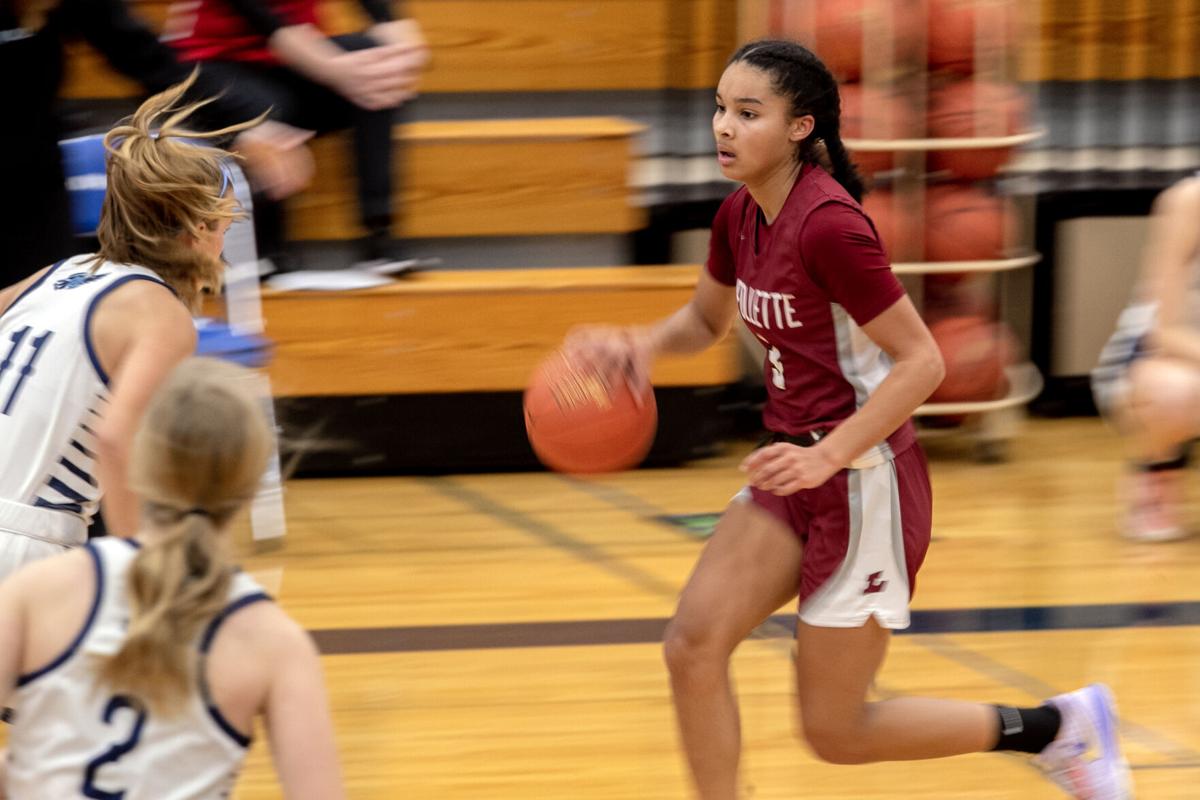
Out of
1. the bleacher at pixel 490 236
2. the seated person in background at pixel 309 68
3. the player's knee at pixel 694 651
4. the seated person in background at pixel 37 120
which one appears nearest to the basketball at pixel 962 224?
the bleacher at pixel 490 236

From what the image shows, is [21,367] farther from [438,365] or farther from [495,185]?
[495,185]

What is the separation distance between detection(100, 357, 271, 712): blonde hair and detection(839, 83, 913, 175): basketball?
3786 millimetres

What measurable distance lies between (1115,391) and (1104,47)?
2.24 m

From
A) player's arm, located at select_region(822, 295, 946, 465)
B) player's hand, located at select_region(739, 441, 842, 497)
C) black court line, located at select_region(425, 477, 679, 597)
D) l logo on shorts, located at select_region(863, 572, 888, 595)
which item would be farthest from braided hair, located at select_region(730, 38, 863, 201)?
black court line, located at select_region(425, 477, 679, 597)

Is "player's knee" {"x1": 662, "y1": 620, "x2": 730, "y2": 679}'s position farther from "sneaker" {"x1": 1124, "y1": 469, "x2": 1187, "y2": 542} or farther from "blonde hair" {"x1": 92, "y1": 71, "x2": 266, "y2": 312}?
"sneaker" {"x1": 1124, "y1": 469, "x2": 1187, "y2": 542}

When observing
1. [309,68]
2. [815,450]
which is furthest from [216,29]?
[815,450]

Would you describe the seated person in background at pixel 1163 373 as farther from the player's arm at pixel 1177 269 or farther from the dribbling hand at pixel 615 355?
the dribbling hand at pixel 615 355

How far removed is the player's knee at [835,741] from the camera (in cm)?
245

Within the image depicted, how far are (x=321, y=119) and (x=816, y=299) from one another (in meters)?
2.83

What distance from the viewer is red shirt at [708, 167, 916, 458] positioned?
2297mm

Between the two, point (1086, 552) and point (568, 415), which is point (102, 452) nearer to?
point (568, 415)

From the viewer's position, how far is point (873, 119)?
5.04 metres

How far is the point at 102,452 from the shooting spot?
2074 millimetres

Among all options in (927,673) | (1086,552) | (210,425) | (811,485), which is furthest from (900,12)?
(210,425)
